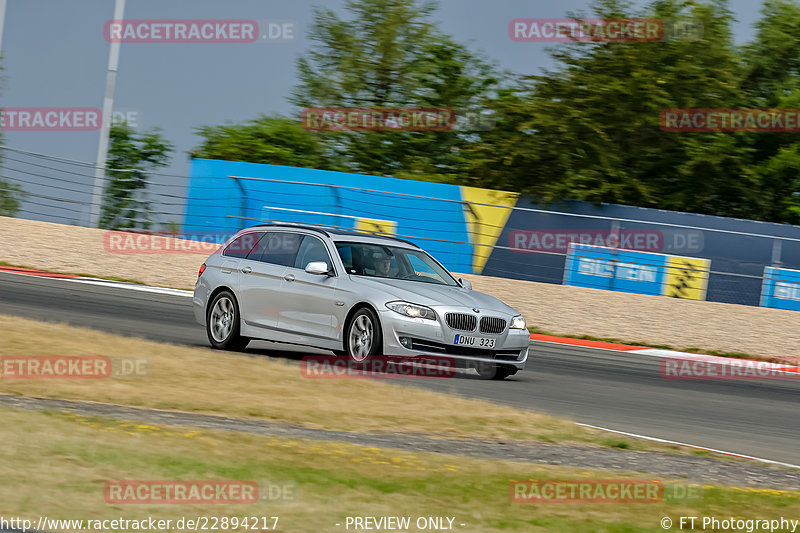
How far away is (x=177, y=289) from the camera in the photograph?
21766 millimetres

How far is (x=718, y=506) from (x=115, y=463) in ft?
11.4

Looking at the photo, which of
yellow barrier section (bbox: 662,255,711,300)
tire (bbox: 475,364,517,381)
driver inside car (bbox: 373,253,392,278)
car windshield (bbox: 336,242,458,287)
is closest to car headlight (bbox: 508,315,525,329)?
tire (bbox: 475,364,517,381)

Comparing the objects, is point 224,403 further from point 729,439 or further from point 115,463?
point 729,439

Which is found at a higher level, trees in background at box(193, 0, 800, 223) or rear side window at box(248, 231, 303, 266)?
trees in background at box(193, 0, 800, 223)

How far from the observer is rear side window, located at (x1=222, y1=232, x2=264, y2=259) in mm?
13500

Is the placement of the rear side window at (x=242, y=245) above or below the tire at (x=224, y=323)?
above

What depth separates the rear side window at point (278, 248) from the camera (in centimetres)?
1302

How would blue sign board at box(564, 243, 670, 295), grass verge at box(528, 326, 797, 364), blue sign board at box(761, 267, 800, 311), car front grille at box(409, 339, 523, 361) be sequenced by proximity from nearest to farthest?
1. car front grille at box(409, 339, 523, 361)
2. grass verge at box(528, 326, 797, 364)
3. blue sign board at box(761, 267, 800, 311)
4. blue sign board at box(564, 243, 670, 295)

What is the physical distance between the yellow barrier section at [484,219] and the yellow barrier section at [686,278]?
348 cm

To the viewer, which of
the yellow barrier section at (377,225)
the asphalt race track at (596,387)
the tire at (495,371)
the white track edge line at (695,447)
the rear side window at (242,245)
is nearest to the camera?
the white track edge line at (695,447)

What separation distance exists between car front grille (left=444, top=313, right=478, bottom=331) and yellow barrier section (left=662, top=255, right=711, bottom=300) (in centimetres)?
926

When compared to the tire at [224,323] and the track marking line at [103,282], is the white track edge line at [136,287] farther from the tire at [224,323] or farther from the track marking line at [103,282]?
the tire at [224,323]

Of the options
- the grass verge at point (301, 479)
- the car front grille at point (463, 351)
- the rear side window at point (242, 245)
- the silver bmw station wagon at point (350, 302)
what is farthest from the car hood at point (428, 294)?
the grass verge at point (301, 479)

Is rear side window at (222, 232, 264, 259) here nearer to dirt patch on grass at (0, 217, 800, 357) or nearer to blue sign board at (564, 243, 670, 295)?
dirt patch on grass at (0, 217, 800, 357)
